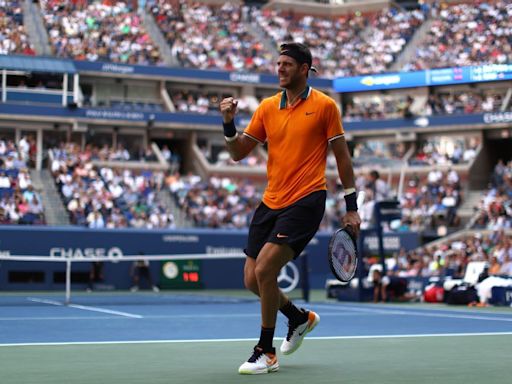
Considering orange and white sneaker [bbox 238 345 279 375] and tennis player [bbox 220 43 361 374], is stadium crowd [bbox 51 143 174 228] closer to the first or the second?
tennis player [bbox 220 43 361 374]

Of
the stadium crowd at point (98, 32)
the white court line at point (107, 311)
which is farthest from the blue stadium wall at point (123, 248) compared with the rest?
the stadium crowd at point (98, 32)

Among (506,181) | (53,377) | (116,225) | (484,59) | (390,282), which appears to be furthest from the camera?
(484,59)

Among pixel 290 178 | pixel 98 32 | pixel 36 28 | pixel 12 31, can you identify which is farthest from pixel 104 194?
pixel 290 178

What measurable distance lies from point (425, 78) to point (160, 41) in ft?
40.0

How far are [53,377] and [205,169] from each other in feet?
119

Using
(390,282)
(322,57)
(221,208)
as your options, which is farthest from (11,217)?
(322,57)

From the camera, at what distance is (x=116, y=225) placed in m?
31.5

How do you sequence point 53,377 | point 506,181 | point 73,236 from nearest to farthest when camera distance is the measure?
1. point 53,377
2. point 73,236
3. point 506,181

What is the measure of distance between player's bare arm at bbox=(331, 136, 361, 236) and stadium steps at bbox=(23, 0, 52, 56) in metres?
33.5

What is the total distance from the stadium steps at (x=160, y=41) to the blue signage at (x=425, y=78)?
7775mm

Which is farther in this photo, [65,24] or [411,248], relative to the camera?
[65,24]

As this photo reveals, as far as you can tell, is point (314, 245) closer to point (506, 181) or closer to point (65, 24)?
point (506, 181)

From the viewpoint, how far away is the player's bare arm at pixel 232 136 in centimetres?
698

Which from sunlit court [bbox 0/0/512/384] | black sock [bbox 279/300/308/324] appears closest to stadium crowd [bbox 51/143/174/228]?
sunlit court [bbox 0/0/512/384]
